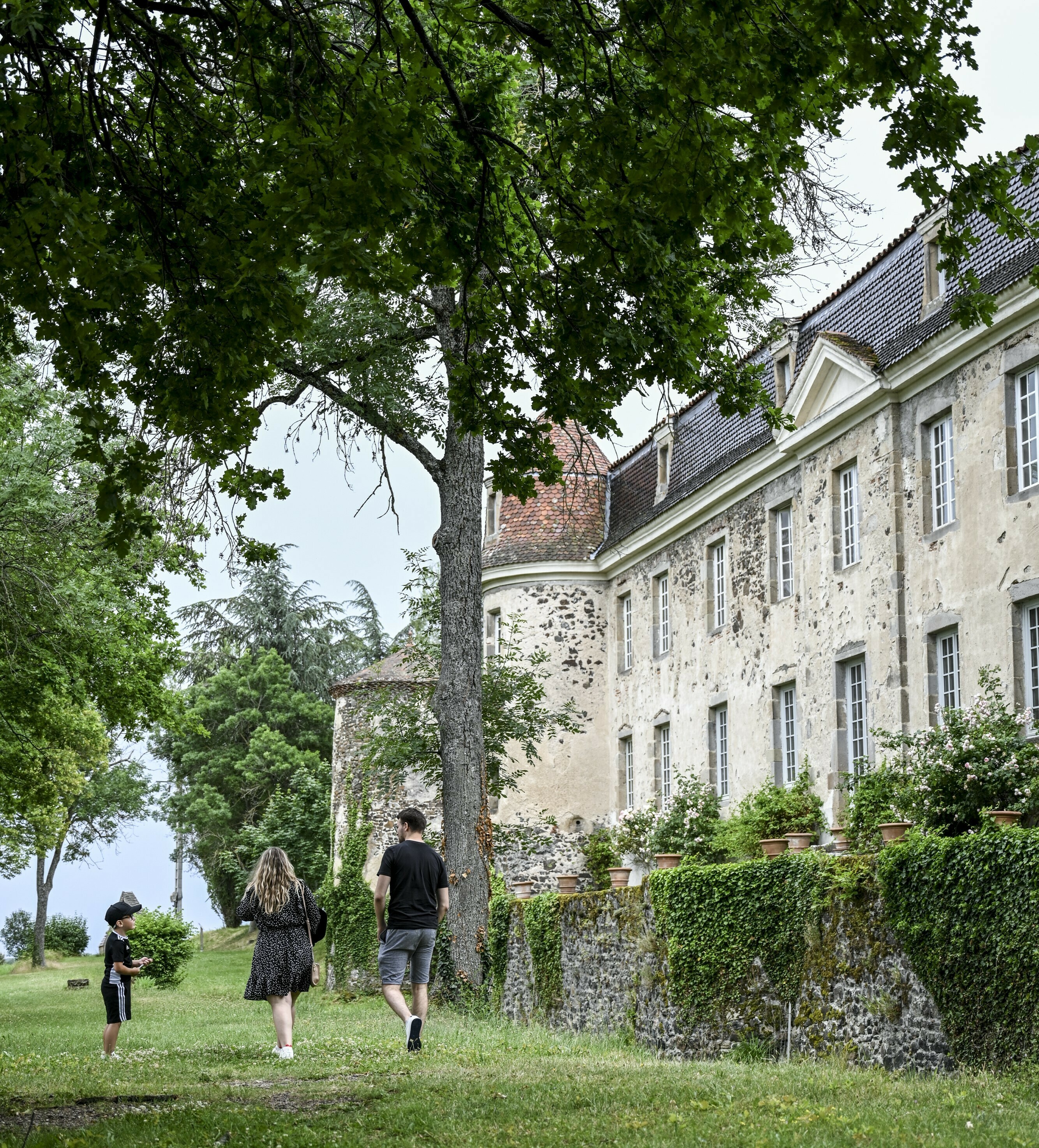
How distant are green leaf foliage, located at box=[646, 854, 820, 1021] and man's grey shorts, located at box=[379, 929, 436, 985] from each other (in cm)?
341

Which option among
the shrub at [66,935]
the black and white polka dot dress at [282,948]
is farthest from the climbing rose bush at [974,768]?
the shrub at [66,935]

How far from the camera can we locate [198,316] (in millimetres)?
8078

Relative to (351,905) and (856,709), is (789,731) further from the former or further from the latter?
(351,905)

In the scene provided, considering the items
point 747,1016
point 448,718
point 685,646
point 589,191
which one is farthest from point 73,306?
point 685,646

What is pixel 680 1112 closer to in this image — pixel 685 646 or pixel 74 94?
pixel 74 94

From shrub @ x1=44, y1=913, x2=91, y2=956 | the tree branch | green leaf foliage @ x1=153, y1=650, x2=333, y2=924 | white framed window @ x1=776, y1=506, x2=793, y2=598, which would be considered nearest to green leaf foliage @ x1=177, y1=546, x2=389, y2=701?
green leaf foliage @ x1=153, y1=650, x2=333, y2=924

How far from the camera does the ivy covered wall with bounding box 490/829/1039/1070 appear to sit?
9531 millimetres

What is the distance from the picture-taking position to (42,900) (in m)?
53.4

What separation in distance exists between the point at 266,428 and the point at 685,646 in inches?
451

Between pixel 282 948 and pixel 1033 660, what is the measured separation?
992 centimetres

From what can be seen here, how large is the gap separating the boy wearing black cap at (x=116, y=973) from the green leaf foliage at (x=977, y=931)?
6289 millimetres

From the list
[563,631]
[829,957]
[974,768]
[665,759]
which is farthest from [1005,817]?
[563,631]

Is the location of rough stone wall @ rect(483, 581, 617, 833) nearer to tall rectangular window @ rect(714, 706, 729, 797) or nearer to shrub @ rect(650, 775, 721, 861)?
shrub @ rect(650, 775, 721, 861)

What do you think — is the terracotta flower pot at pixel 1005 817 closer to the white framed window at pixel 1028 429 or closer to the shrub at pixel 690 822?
the white framed window at pixel 1028 429
